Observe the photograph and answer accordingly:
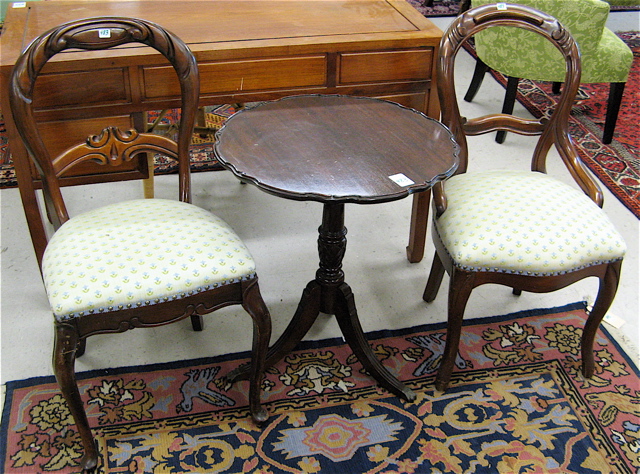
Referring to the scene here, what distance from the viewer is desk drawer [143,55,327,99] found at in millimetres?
2107

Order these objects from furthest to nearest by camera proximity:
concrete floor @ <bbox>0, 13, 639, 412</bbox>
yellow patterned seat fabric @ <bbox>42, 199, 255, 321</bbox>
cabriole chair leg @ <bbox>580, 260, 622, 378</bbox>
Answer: concrete floor @ <bbox>0, 13, 639, 412</bbox> < cabriole chair leg @ <bbox>580, 260, 622, 378</bbox> < yellow patterned seat fabric @ <bbox>42, 199, 255, 321</bbox>

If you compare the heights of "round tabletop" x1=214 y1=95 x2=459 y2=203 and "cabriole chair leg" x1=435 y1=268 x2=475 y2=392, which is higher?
"round tabletop" x1=214 y1=95 x2=459 y2=203

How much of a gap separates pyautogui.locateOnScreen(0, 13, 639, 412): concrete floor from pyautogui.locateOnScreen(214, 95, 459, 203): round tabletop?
0.77m

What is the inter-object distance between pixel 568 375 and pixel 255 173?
1273 millimetres

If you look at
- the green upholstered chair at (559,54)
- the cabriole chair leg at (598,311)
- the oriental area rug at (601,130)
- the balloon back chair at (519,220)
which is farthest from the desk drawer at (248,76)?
the oriental area rug at (601,130)

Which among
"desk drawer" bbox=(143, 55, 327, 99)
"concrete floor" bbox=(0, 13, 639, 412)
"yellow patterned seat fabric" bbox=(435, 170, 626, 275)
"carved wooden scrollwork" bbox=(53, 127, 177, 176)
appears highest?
"desk drawer" bbox=(143, 55, 327, 99)

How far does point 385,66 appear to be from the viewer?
2.26 metres

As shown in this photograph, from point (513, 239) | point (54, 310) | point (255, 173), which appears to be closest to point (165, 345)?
point (54, 310)

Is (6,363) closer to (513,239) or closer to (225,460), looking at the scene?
(225,460)

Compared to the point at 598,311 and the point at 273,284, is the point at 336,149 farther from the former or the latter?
the point at 598,311

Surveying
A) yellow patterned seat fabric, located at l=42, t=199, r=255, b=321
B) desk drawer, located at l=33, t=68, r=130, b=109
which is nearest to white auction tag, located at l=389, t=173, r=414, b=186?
yellow patterned seat fabric, located at l=42, t=199, r=255, b=321

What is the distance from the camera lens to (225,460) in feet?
6.10

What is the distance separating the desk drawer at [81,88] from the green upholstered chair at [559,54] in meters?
1.92

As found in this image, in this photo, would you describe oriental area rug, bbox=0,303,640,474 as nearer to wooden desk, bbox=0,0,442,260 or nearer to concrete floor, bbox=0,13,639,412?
concrete floor, bbox=0,13,639,412
